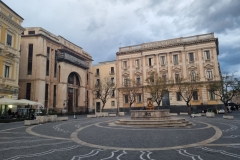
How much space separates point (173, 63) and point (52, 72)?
94.6ft

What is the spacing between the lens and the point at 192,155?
665cm

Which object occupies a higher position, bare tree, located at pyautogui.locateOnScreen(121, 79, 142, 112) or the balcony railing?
the balcony railing

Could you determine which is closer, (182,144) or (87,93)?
(182,144)

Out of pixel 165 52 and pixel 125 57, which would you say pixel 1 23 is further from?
pixel 165 52

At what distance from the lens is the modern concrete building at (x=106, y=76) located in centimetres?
5019

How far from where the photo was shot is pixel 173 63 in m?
43.6

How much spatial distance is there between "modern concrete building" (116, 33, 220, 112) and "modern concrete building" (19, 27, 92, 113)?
1095 cm

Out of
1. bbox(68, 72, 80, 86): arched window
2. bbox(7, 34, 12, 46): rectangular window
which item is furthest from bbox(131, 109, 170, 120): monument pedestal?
bbox(68, 72, 80, 86): arched window

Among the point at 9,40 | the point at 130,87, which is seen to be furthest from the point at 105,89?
the point at 9,40

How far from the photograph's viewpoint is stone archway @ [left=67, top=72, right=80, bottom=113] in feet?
140

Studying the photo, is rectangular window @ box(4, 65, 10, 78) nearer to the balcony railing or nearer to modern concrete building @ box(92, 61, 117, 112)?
modern concrete building @ box(92, 61, 117, 112)

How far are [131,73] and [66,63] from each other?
17.1 m

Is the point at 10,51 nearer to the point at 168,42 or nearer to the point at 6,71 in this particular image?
the point at 6,71

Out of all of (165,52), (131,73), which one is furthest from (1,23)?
(165,52)
